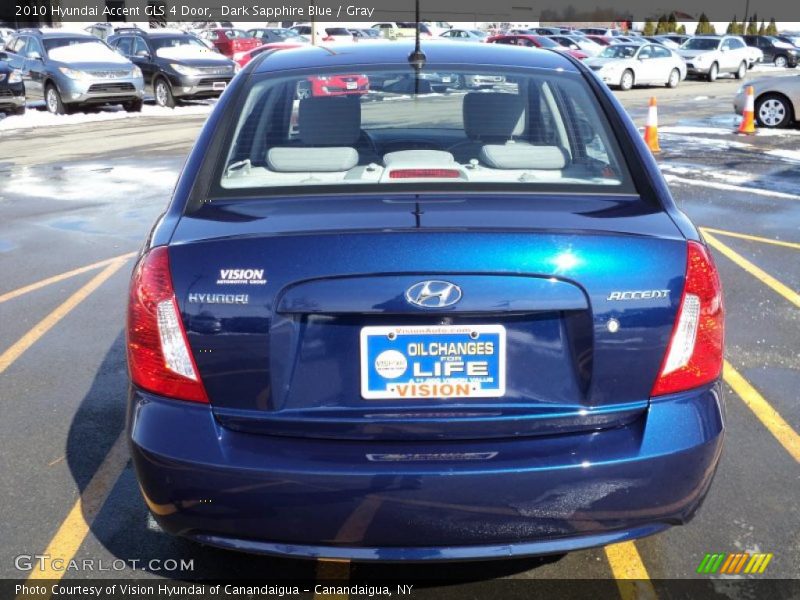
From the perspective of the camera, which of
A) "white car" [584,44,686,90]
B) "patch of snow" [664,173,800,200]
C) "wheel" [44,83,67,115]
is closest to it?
"patch of snow" [664,173,800,200]

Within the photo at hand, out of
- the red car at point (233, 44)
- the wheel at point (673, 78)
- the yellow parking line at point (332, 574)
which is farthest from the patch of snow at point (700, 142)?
the red car at point (233, 44)

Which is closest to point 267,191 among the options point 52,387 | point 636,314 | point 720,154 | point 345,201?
point 345,201

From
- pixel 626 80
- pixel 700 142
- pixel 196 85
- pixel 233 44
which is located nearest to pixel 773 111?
pixel 700 142

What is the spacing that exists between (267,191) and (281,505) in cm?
102

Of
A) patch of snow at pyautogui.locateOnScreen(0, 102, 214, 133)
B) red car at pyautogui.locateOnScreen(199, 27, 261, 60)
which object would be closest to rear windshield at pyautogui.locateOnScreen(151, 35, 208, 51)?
patch of snow at pyautogui.locateOnScreen(0, 102, 214, 133)

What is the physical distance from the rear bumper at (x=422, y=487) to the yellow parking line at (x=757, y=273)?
4.04 metres

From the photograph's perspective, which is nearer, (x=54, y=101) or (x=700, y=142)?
(x=700, y=142)

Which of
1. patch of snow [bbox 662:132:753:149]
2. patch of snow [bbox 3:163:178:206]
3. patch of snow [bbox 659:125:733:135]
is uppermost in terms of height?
patch of snow [bbox 3:163:178:206]

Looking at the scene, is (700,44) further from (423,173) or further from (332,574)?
(332,574)

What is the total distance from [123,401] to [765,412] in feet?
10.3

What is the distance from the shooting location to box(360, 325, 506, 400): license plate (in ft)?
8.00

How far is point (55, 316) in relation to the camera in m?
5.91

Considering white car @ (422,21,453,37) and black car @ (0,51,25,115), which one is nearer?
black car @ (0,51,25,115)

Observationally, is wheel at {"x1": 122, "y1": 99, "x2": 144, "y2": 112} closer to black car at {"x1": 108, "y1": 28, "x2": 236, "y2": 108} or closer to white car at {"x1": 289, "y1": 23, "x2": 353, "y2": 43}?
black car at {"x1": 108, "y1": 28, "x2": 236, "y2": 108}
